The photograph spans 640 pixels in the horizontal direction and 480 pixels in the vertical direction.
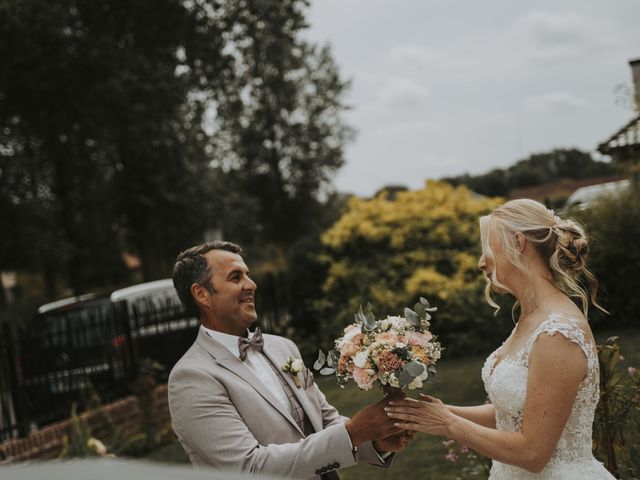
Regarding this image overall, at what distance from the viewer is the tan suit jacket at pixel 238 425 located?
9.96 feet

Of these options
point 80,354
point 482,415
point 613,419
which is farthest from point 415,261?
point 482,415

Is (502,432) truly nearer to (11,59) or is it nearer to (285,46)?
(11,59)

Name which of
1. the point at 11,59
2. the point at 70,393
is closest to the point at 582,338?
the point at 70,393

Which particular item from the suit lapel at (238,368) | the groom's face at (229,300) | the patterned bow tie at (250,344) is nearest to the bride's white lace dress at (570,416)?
the suit lapel at (238,368)

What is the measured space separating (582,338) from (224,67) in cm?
2132

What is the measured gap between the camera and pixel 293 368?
340 centimetres

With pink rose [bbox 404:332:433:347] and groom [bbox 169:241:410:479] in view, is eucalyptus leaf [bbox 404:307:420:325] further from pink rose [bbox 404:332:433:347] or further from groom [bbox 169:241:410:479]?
groom [bbox 169:241:410:479]

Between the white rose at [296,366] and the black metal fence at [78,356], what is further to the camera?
the black metal fence at [78,356]

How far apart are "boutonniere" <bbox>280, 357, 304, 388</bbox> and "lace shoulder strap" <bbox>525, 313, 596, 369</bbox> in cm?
102

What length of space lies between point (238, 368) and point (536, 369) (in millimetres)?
1256

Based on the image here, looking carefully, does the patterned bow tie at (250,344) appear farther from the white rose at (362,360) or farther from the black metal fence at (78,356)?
the black metal fence at (78,356)

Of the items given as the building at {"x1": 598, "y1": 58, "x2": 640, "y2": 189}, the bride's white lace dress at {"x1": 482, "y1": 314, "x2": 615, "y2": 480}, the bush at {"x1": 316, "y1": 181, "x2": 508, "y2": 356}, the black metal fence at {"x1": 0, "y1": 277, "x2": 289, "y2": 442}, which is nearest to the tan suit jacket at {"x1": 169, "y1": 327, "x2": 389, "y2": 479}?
the bride's white lace dress at {"x1": 482, "y1": 314, "x2": 615, "y2": 480}

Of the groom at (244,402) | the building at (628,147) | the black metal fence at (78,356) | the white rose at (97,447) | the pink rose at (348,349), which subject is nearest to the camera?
the groom at (244,402)

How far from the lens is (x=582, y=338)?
304 cm
